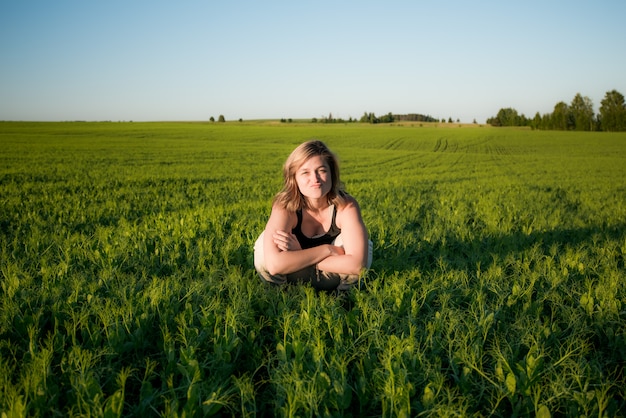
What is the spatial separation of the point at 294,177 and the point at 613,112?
10658 cm

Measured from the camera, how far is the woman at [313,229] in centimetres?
338

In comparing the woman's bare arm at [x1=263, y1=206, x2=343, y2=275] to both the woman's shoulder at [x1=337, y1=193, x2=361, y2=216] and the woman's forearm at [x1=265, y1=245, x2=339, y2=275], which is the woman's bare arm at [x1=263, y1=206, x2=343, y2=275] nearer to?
the woman's forearm at [x1=265, y1=245, x2=339, y2=275]

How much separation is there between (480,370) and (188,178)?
48.9 ft

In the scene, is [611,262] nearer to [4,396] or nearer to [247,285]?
[247,285]

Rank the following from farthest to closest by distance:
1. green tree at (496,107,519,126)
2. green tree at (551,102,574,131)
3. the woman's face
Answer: green tree at (496,107,519,126) < green tree at (551,102,574,131) < the woman's face

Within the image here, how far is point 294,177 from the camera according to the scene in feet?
11.5

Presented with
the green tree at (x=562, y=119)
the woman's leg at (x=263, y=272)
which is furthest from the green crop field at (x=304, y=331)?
the green tree at (x=562, y=119)

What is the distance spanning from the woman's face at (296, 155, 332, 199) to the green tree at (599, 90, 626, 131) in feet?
342

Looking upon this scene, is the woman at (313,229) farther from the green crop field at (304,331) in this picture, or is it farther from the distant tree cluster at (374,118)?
the distant tree cluster at (374,118)

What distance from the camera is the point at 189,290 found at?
135 inches

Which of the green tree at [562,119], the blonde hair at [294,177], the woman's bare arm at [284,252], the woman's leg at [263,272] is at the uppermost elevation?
the green tree at [562,119]

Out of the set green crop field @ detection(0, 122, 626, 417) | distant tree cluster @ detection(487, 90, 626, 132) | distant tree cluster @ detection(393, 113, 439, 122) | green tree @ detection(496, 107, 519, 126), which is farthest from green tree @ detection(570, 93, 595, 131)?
green crop field @ detection(0, 122, 626, 417)

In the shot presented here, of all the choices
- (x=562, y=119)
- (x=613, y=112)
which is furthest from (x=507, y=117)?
(x=613, y=112)

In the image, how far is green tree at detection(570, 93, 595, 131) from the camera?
87.2 meters
